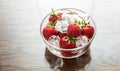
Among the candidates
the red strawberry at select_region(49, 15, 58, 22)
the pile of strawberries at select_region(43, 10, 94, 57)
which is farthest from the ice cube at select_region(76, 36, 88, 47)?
the red strawberry at select_region(49, 15, 58, 22)

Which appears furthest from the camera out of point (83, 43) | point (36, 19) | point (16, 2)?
point (16, 2)

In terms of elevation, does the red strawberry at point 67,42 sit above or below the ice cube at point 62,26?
below

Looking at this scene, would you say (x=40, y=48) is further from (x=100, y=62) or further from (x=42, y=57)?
(x=100, y=62)

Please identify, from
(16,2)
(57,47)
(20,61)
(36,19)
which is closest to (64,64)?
(57,47)

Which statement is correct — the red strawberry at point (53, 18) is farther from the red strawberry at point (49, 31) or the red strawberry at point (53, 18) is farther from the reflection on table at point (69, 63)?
the reflection on table at point (69, 63)

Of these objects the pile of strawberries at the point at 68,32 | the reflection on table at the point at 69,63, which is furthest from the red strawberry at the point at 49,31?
the reflection on table at the point at 69,63

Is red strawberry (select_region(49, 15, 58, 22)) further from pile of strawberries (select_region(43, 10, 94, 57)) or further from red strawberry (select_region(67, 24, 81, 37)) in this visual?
red strawberry (select_region(67, 24, 81, 37))

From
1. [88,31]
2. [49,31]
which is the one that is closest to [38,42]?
[49,31]
